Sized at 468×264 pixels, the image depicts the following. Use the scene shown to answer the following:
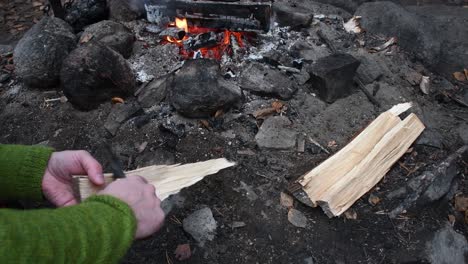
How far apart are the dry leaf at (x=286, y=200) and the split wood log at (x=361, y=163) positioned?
0.15 metres

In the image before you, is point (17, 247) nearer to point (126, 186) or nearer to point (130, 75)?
point (126, 186)

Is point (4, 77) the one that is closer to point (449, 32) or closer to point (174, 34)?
point (174, 34)

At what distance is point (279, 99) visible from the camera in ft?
13.5

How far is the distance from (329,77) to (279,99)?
533 millimetres

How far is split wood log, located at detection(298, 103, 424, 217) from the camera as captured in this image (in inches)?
127

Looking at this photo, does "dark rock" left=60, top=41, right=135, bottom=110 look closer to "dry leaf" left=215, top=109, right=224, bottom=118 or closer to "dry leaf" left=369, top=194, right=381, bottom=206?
"dry leaf" left=215, top=109, right=224, bottom=118

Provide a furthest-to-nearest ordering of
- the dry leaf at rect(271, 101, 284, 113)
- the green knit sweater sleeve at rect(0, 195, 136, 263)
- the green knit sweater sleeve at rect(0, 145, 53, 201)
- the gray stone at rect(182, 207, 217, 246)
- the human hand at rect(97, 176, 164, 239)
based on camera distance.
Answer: the dry leaf at rect(271, 101, 284, 113), the gray stone at rect(182, 207, 217, 246), the green knit sweater sleeve at rect(0, 145, 53, 201), the human hand at rect(97, 176, 164, 239), the green knit sweater sleeve at rect(0, 195, 136, 263)

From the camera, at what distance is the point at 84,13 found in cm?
485

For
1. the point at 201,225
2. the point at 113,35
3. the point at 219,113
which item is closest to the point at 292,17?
the point at 219,113

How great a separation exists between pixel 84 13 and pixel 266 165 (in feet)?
9.74

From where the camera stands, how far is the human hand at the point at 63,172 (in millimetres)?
2289

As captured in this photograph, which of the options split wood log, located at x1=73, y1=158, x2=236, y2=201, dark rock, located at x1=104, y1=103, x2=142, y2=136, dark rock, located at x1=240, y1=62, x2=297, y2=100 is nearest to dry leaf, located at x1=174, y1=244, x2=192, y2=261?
split wood log, located at x1=73, y1=158, x2=236, y2=201

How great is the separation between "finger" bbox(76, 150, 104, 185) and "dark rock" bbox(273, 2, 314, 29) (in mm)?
3414

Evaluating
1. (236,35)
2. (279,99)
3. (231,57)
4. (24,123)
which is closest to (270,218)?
(279,99)
